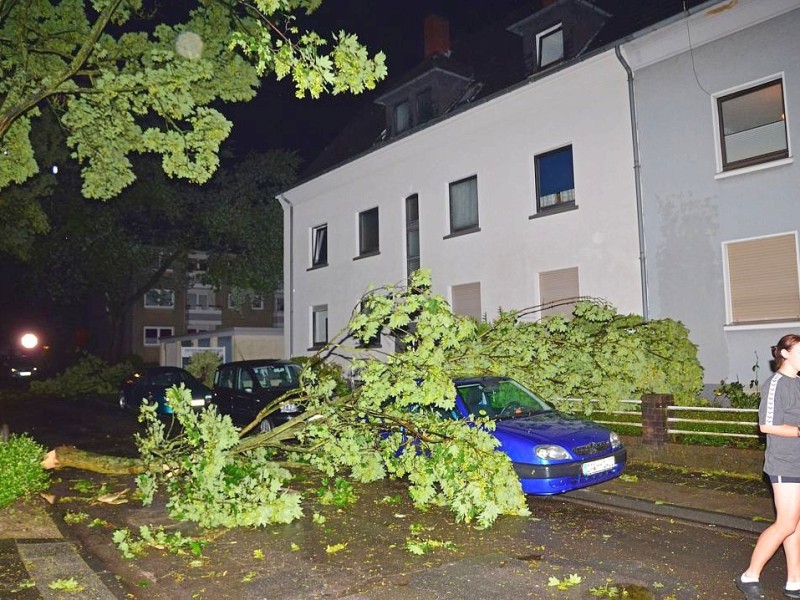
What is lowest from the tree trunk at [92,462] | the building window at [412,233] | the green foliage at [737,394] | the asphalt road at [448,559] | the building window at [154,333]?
the asphalt road at [448,559]

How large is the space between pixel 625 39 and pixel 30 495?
13.4 metres

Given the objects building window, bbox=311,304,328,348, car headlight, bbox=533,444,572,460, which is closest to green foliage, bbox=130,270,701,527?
car headlight, bbox=533,444,572,460

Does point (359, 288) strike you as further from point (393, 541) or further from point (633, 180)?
point (393, 541)

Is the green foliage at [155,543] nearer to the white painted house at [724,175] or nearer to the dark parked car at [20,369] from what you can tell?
the white painted house at [724,175]

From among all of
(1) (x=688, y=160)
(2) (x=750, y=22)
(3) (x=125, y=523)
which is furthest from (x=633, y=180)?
(3) (x=125, y=523)

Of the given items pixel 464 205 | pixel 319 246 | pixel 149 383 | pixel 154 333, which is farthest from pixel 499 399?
pixel 154 333

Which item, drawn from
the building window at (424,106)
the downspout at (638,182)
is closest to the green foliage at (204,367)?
the building window at (424,106)

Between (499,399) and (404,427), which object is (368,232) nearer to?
(499,399)

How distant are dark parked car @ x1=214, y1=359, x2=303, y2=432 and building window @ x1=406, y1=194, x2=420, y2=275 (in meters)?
6.30

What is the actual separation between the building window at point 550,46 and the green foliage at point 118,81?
7.22m

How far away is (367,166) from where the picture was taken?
829 inches

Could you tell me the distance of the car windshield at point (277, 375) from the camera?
1370 cm

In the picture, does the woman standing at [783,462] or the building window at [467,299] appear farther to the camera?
the building window at [467,299]

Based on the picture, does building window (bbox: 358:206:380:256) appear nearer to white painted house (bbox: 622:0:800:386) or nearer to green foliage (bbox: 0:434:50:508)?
white painted house (bbox: 622:0:800:386)
